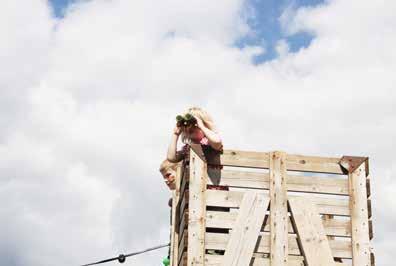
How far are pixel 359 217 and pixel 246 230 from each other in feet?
5.64

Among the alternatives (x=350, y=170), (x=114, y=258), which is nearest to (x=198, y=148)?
(x=350, y=170)

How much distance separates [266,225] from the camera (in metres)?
9.77

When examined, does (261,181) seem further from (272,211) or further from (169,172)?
(169,172)

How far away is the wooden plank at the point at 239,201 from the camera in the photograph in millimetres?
9703

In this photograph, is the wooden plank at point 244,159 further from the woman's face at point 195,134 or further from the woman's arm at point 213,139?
the woman's face at point 195,134

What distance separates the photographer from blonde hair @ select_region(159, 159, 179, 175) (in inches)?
452

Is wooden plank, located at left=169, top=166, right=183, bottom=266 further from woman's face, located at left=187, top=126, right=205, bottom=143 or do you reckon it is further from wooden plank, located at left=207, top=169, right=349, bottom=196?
wooden plank, located at left=207, top=169, right=349, bottom=196

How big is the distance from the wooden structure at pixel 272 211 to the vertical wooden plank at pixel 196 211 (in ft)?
0.04

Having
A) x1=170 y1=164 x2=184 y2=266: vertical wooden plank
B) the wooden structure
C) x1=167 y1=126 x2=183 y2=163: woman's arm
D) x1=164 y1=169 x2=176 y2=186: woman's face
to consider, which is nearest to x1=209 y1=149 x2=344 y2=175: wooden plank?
the wooden structure

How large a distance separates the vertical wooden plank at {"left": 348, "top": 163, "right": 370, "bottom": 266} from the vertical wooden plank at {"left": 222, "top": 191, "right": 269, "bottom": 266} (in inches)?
52.9

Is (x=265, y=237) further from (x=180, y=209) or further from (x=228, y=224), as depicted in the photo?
(x=180, y=209)

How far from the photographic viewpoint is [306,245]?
962 cm

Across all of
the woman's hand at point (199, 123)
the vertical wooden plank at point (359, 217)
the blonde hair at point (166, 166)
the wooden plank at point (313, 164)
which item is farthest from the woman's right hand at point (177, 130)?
the vertical wooden plank at point (359, 217)

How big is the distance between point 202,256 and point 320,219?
182 cm
